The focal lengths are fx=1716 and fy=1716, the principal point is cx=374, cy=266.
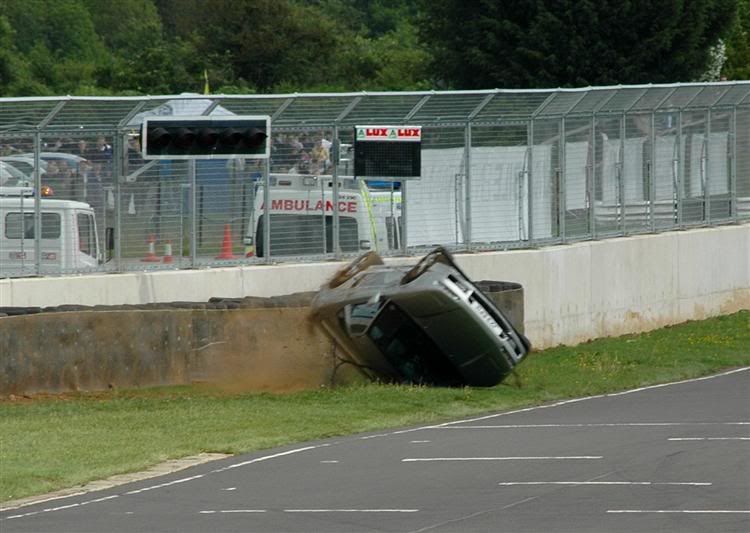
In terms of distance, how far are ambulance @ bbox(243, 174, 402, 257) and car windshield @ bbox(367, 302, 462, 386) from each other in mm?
3687

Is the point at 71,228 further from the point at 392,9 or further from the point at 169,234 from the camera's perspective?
the point at 392,9

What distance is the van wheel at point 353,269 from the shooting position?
2008 cm

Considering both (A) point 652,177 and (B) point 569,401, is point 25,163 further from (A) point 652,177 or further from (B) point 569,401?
(A) point 652,177

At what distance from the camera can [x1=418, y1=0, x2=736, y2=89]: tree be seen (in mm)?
54000

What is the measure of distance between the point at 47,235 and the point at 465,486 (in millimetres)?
9389

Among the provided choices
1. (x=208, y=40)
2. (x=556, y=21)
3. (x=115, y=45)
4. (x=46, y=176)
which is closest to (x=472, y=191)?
(x=46, y=176)

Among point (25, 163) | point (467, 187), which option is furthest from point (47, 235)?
point (467, 187)

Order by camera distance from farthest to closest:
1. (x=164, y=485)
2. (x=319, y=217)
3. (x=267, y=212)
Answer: (x=319, y=217) → (x=267, y=212) → (x=164, y=485)

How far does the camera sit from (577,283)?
25641 millimetres

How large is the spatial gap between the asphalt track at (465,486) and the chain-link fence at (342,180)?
6.21 m

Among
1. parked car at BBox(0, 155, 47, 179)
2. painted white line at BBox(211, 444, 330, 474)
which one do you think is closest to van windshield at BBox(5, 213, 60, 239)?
parked car at BBox(0, 155, 47, 179)

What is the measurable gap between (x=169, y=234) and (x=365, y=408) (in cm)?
490

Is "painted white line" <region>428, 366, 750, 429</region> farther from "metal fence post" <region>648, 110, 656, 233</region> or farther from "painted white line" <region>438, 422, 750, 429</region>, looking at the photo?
"metal fence post" <region>648, 110, 656, 233</region>

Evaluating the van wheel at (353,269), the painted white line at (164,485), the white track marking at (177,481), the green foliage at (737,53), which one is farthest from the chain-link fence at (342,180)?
the green foliage at (737,53)
